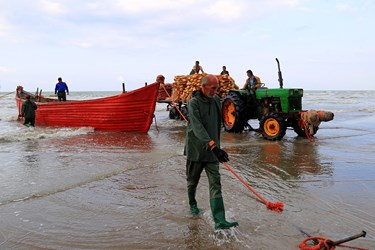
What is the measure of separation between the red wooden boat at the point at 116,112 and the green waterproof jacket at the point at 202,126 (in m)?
7.50

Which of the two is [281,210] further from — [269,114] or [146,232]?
[269,114]

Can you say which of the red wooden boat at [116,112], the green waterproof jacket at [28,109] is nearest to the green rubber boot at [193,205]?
the red wooden boat at [116,112]

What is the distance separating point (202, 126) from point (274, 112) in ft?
20.4

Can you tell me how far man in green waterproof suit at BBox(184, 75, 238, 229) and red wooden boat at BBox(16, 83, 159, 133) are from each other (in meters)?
7.51

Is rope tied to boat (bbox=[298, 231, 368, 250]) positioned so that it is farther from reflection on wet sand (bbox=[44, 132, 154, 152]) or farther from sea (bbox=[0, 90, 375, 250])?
reflection on wet sand (bbox=[44, 132, 154, 152])

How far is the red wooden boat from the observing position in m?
11.4

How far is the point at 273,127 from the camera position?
369 inches

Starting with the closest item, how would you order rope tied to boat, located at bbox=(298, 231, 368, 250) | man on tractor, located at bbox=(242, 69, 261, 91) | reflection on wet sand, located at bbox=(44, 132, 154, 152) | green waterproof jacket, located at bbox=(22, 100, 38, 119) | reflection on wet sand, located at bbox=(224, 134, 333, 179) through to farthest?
rope tied to boat, located at bbox=(298, 231, 368, 250) < reflection on wet sand, located at bbox=(224, 134, 333, 179) < reflection on wet sand, located at bbox=(44, 132, 154, 152) < man on tractor, located at bbox=(242, 69, 261, 91) < green waterproof jacket, located at bbox=(22, 100, 38, 119)

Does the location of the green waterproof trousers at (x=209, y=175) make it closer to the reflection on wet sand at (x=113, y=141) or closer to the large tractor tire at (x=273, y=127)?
the reflection on wet sand at (x=113, y=141)

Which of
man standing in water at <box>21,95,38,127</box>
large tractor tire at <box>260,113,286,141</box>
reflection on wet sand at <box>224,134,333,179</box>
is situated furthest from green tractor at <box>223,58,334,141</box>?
man standing in water at <box>21,95,38,127</box>

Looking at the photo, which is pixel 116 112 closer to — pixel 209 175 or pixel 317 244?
pixel 209 175

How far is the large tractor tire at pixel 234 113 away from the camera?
1041 cm

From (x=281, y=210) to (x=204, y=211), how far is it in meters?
0.89

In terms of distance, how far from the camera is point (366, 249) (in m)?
3.08
